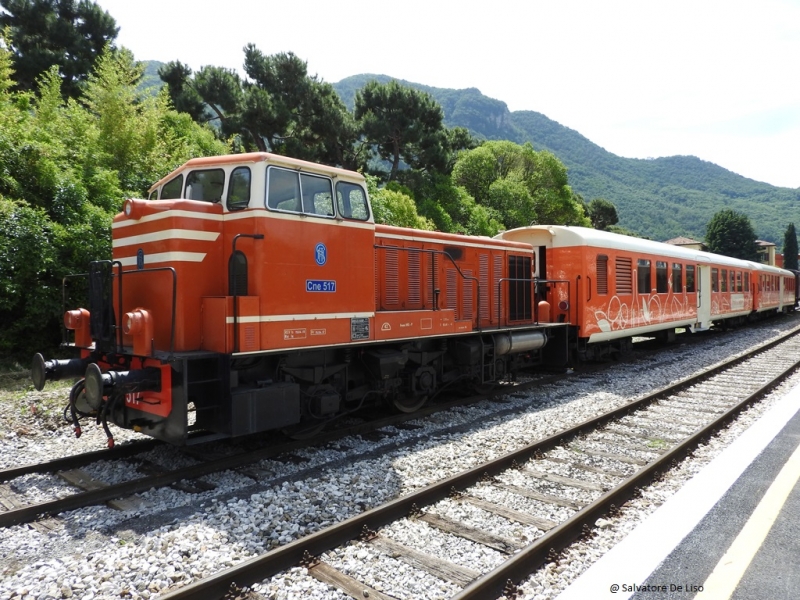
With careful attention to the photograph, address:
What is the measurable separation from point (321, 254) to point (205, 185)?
1.48 metres

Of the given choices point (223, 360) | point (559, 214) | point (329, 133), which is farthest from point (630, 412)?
point (559, 214)

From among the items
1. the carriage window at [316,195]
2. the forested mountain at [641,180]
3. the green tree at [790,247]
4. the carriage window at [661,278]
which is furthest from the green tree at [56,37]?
the forested mountain at [641,180]

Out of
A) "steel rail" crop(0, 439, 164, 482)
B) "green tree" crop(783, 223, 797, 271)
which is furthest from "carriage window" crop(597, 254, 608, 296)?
"green tree" crop(783, 223, 797, 271)

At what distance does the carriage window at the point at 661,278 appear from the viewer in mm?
14016

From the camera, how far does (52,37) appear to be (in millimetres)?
22547

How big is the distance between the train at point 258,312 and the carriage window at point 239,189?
0.06ft

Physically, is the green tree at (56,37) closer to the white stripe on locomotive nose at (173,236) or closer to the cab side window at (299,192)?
the white stripe on locomotive nose at (173,236)

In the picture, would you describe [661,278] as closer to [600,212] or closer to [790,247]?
[600,212]

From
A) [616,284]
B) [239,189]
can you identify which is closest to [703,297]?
[616,284]

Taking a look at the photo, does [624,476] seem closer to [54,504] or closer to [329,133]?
[54,504]

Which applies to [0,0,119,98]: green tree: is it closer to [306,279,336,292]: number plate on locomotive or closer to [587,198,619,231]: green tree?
[306,279,336,292]: number plate on locomotive

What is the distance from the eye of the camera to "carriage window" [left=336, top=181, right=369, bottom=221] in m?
6.14

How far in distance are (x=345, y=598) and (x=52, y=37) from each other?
27646 mm

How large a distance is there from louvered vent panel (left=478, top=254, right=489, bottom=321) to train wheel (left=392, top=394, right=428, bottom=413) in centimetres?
222
